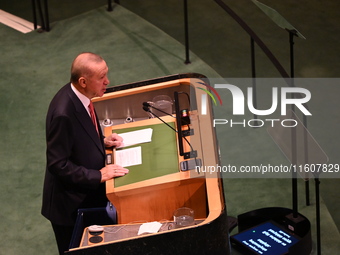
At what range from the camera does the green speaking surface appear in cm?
425

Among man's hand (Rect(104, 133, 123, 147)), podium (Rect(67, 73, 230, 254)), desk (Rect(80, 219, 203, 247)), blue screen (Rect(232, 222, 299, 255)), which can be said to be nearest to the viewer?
podium (Rect(67, 73, 230, 254))

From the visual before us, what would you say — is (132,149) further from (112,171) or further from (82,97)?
(82,97)

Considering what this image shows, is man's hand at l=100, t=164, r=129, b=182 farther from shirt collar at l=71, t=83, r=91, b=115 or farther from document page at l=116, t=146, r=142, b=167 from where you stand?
shirt collar at l=71, t=83, r=91, b=115

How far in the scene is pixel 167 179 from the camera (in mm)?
4188

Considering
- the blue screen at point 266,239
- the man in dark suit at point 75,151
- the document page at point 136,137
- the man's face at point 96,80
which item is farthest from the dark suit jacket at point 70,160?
the blue screen at point 266,239

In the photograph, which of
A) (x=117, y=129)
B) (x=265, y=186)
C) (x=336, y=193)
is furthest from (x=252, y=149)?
(x=117, y=129)

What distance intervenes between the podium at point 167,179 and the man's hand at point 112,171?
3 centimetres

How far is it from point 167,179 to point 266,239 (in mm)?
1126

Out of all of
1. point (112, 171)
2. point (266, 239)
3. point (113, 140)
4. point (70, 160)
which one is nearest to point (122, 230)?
point (112, 171)

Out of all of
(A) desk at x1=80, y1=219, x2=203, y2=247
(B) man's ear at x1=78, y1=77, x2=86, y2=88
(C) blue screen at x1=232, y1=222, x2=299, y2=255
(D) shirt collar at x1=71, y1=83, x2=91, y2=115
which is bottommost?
(C) blue screen at x1=232, y1=222, x2=299, y2=255

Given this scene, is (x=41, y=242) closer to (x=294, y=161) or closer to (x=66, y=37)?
(x=294, y=161)

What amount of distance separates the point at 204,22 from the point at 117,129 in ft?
11.2

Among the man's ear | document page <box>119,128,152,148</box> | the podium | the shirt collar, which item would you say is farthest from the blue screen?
the man's ear

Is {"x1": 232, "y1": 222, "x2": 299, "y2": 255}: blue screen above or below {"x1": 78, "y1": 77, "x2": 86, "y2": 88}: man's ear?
below
